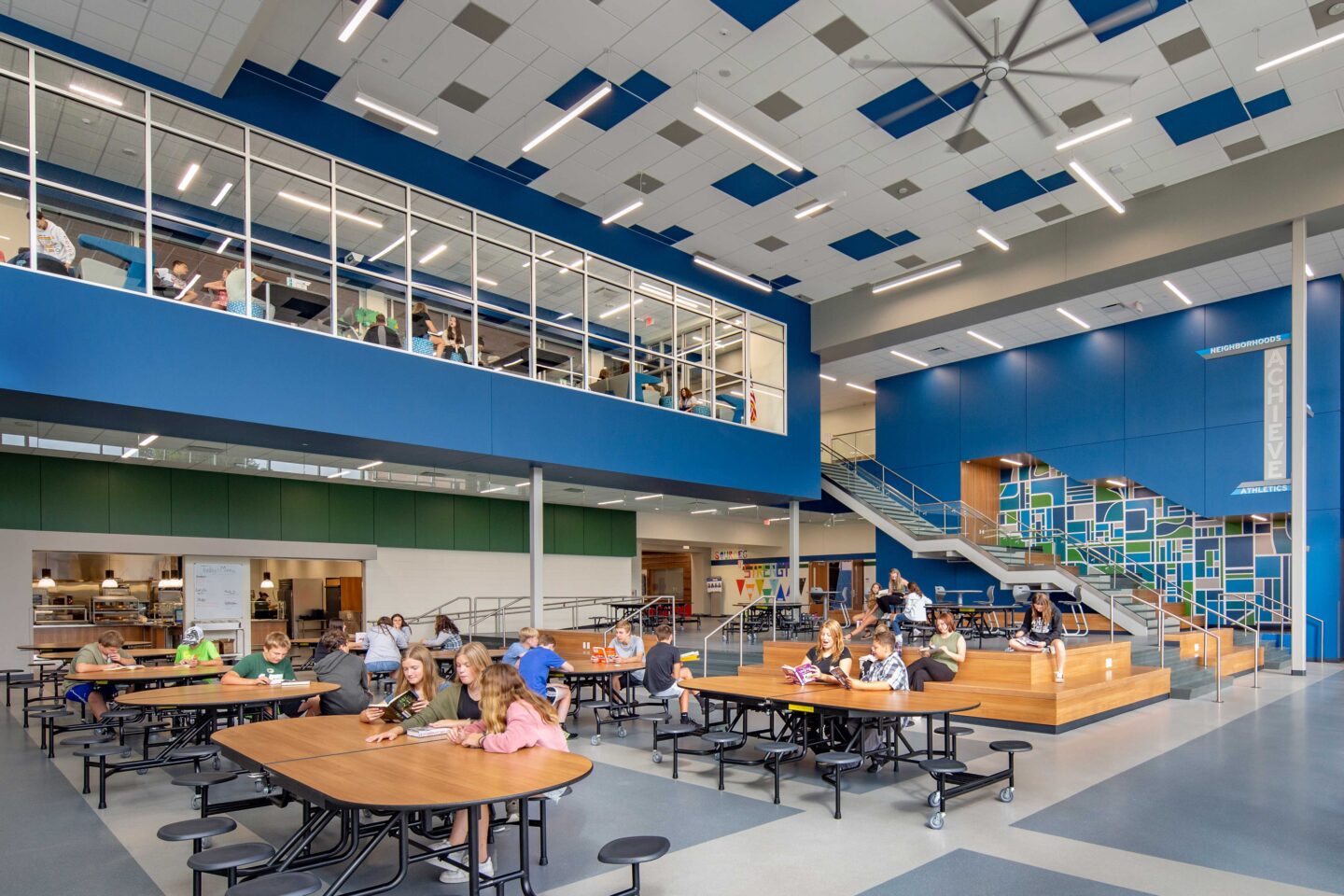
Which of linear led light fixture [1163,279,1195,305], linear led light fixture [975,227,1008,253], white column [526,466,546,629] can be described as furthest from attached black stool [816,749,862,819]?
linear led light fixture [1163,279,1195,305]

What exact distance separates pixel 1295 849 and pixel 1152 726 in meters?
4.54

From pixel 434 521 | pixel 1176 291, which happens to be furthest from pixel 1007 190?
pixel 434 521

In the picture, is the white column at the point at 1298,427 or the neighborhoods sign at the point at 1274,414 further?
the neighborhoods sign at the point at 1274,414

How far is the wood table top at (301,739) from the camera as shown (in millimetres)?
4207

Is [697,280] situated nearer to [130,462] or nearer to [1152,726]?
[1152,726]

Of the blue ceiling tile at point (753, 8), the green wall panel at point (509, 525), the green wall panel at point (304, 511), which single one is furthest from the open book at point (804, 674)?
the green wall panel at point (509, 525)

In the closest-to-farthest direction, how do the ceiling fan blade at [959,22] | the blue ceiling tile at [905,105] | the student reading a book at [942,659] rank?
the ceiling fan blade at [959,22] < the student reading a book at [942,659] < the blue ceiling tile at [905,105]

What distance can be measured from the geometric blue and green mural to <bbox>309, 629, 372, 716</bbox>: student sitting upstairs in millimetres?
14614

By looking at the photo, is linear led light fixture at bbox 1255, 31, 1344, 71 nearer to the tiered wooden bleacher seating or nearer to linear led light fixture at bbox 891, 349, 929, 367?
the tiered wooden bleacher seating

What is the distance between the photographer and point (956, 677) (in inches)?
382

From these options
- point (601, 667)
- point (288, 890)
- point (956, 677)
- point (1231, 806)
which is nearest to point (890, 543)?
point (956, 677)

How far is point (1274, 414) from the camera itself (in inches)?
629

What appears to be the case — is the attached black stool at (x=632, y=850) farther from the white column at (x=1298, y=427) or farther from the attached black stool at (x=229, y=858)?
the white column at (x=1298, y=427)

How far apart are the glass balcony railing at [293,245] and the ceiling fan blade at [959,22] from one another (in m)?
6.30
